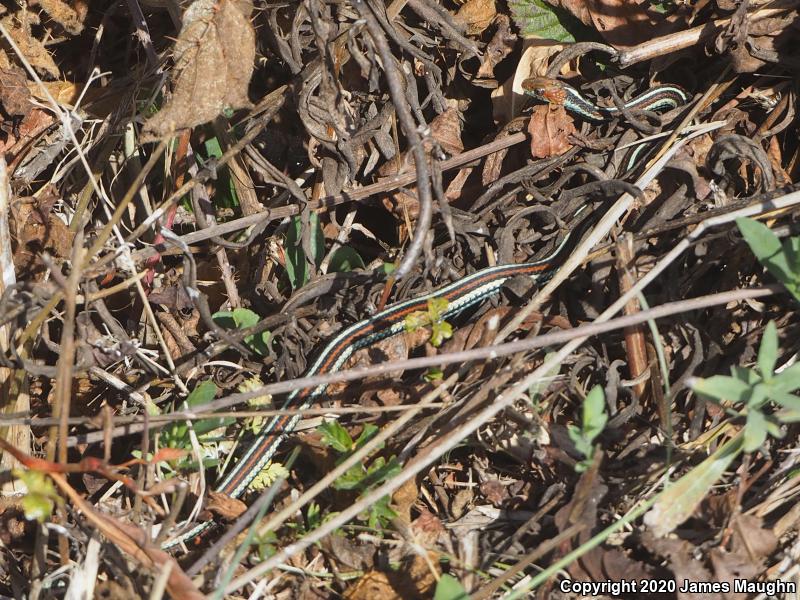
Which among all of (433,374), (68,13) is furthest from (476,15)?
(68,13)

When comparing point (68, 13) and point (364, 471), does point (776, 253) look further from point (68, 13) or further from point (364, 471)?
point (68, 13)

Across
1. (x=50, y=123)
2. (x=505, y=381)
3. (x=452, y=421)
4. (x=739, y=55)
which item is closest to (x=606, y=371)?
(x=505, y=381)

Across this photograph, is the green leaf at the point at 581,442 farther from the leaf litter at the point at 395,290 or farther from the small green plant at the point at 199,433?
the small green plant at the point at 199,433

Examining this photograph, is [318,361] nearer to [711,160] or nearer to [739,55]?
[711,160]

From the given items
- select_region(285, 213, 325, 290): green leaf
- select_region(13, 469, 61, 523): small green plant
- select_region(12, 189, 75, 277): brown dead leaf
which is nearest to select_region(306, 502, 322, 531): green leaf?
select_region(13, 469, 61, 523): small green plant

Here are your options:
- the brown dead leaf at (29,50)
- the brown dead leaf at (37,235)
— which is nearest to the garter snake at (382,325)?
the brown dead leaf at (37,235)
